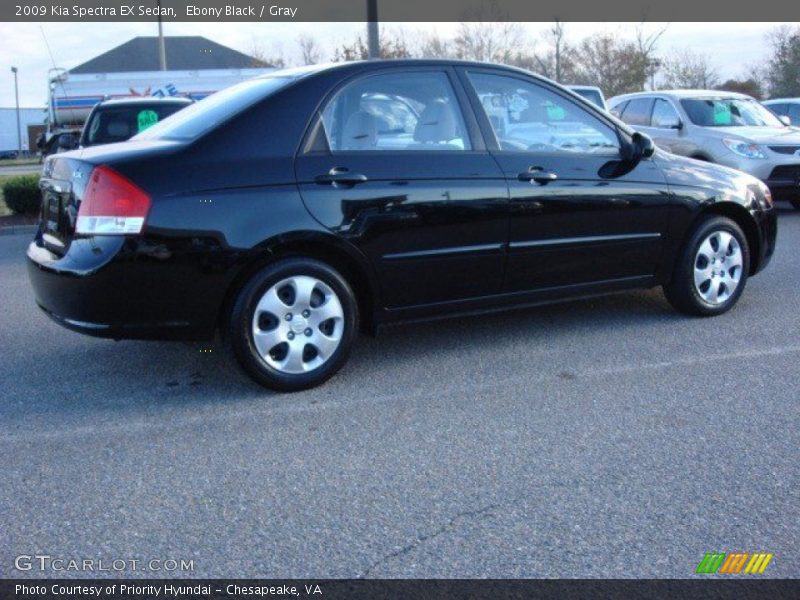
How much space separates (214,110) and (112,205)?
931mm

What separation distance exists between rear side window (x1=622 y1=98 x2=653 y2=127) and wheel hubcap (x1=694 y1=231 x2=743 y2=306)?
7.40m

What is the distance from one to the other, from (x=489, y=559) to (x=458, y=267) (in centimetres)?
225

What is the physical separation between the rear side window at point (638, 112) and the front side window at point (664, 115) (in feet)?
0.53

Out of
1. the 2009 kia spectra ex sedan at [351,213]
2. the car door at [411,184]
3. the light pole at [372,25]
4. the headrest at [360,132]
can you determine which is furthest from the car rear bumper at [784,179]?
the headrest at [360,132]

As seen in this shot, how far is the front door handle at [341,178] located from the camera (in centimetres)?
441

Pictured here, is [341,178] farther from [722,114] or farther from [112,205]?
[722,114]

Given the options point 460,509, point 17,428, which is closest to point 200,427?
point 17,428

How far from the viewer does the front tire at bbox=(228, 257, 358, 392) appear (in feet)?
14.0

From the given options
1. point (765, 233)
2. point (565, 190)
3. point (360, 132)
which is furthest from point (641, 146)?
point (360, 132)

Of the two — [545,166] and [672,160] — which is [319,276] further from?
[672,160]

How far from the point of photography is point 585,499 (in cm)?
321

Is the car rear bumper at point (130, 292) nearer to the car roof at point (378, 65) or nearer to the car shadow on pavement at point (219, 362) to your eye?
the car shadow on pavement at point (219, 362)

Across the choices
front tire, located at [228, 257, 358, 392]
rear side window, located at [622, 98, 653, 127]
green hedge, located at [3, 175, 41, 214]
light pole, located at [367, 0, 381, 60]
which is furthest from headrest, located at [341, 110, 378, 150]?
light pole, located at [367, 0, 381, 60]

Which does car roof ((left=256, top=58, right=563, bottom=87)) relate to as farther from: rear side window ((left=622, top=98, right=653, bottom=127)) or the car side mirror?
rear side window ((left=622, top=98, right=653, bottom=127))
